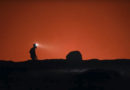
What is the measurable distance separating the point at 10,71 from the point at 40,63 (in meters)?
0.20

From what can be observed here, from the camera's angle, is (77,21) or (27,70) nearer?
(27,70)

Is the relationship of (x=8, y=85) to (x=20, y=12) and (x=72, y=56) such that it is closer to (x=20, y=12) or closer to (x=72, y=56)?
(x=72, y=56)

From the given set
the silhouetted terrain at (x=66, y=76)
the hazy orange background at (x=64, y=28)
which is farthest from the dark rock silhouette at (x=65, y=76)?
the hazy orange background at (x=64, y=28)

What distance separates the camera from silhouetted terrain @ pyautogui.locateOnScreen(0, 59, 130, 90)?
82 cm

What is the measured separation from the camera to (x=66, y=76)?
814 mm

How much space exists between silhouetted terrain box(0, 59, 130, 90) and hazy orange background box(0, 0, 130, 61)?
1183mm

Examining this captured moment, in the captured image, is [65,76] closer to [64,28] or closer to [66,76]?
[66,76]

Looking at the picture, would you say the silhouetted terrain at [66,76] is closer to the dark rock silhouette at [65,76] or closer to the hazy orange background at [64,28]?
the dark rock silhouette at [65,76]

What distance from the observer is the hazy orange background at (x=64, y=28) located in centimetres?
201

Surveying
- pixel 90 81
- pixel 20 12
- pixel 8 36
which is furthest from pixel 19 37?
pixel 90 81

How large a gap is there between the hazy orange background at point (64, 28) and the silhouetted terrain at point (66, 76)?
1.18 meters

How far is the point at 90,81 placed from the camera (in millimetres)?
841

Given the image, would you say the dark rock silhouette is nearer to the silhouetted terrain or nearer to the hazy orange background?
the silhouetted terrain

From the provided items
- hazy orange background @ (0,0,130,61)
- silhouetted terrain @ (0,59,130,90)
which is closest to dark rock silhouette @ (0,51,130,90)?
silhouetted terrain @ (0,59,130,90)
